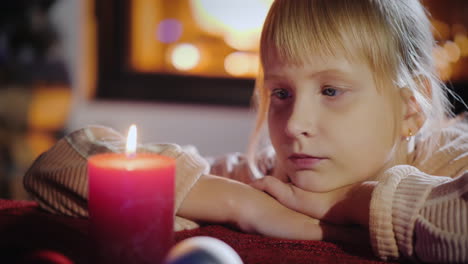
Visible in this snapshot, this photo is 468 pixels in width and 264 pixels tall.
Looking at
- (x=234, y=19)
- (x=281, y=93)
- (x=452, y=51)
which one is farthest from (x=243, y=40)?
(x=281, y=93)

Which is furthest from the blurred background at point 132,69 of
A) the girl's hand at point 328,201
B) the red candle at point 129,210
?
the red candle at point 129,210

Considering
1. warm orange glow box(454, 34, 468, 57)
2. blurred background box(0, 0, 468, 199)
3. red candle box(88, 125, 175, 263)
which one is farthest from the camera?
blurred background box(0, 0, 468, 199)

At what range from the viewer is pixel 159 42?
225 cm

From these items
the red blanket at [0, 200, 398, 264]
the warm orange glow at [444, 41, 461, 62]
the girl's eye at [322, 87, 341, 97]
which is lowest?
the red blanket at [0, 200, 398, 264]

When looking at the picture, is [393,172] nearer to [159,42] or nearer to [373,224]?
[373,224]

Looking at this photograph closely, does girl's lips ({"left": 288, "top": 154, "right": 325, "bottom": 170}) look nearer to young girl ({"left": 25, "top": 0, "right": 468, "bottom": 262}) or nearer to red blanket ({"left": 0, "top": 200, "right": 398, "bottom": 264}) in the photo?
young girl ({"left": 25, "top": 0, "right": 468, "bottom": 262})

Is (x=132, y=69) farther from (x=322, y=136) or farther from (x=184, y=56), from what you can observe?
(x=322, y=136)

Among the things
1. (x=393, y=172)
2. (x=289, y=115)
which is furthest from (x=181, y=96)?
(x=393, y=172)

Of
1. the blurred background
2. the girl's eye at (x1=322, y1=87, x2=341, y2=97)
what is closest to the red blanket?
the girl's eye at (x1=322, y1=87, x2=341, y2=97)

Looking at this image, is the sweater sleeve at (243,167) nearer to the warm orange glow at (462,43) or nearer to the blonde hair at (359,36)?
the blonde hair at (359,36)

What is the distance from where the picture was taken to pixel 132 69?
2.21 metres

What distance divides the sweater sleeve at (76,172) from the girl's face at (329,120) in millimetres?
161

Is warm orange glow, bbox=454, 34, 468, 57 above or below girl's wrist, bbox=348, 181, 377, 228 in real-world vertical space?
above

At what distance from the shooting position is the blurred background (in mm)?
2029
